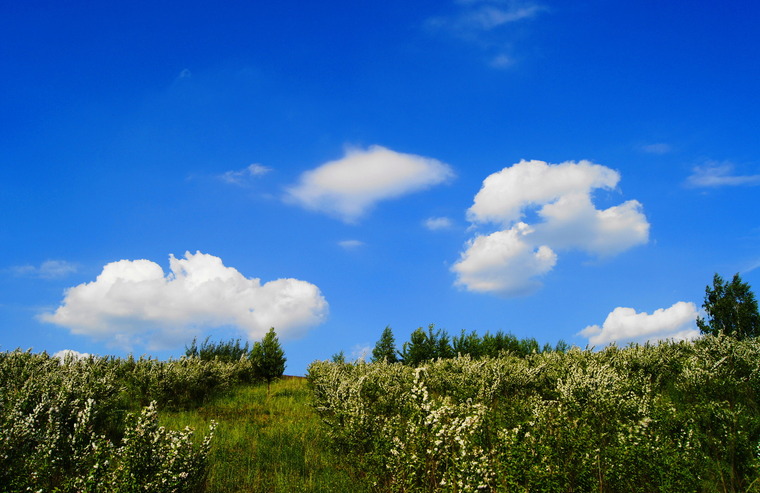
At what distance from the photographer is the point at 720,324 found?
5456 cm

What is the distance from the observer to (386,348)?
46.7m

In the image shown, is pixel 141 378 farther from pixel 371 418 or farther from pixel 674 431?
pixel 674 431

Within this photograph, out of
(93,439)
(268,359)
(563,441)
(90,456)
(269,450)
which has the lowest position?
(269,450)

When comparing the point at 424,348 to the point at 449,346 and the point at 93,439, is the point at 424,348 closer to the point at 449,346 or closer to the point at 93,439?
the point at 449,346

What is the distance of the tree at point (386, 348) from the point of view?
46.1m

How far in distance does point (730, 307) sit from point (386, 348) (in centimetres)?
4300

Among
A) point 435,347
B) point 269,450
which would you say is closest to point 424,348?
point 435,347

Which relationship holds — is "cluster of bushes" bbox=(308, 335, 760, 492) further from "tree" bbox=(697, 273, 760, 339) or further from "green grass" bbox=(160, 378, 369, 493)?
"tree" bbox=(697, 273, 760, 339)

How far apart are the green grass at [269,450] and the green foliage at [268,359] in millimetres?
8955

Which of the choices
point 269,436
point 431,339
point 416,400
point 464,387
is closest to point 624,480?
point 416,400

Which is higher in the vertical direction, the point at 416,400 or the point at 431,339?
the point at 431,339

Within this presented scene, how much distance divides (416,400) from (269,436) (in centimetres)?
996

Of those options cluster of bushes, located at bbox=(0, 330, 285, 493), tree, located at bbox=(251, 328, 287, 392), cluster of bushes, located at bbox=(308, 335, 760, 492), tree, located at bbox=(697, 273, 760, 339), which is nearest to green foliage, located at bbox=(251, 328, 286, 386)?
tree, located at bbox=(251, 328, 287, 392)

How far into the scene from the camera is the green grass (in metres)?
12.2
